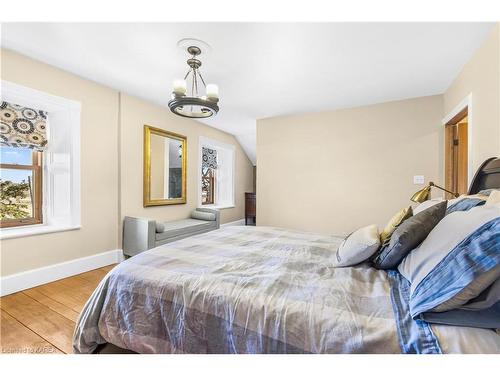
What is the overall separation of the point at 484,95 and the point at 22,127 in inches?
180

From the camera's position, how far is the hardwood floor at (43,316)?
156cm

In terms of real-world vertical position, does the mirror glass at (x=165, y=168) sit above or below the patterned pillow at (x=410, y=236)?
above

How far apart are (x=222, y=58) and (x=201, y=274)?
2.05 m

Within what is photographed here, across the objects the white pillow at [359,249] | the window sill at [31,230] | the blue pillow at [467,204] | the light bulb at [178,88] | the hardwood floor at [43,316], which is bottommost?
the hardwood floor at [43,316]

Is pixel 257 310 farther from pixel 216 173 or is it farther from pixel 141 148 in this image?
pixel 216 173

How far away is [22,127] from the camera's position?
99.3 inches

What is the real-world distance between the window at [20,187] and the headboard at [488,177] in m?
4.41

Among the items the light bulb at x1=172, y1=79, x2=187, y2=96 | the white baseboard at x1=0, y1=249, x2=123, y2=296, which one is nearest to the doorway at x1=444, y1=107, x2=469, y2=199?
the light bulb at x1=172, y1=79, x2=187, y2=96

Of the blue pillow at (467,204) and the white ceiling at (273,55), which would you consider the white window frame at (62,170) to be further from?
the blue pillow at (467,204)

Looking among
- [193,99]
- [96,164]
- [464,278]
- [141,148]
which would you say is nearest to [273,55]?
[193,99]

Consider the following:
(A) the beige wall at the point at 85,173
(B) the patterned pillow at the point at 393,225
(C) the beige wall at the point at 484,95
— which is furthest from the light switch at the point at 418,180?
(A) the beige wall at the point at 85,173

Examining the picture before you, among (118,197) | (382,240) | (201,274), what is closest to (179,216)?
(118,197)

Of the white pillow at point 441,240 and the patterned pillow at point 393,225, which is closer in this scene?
the white pillow at point 441,240
